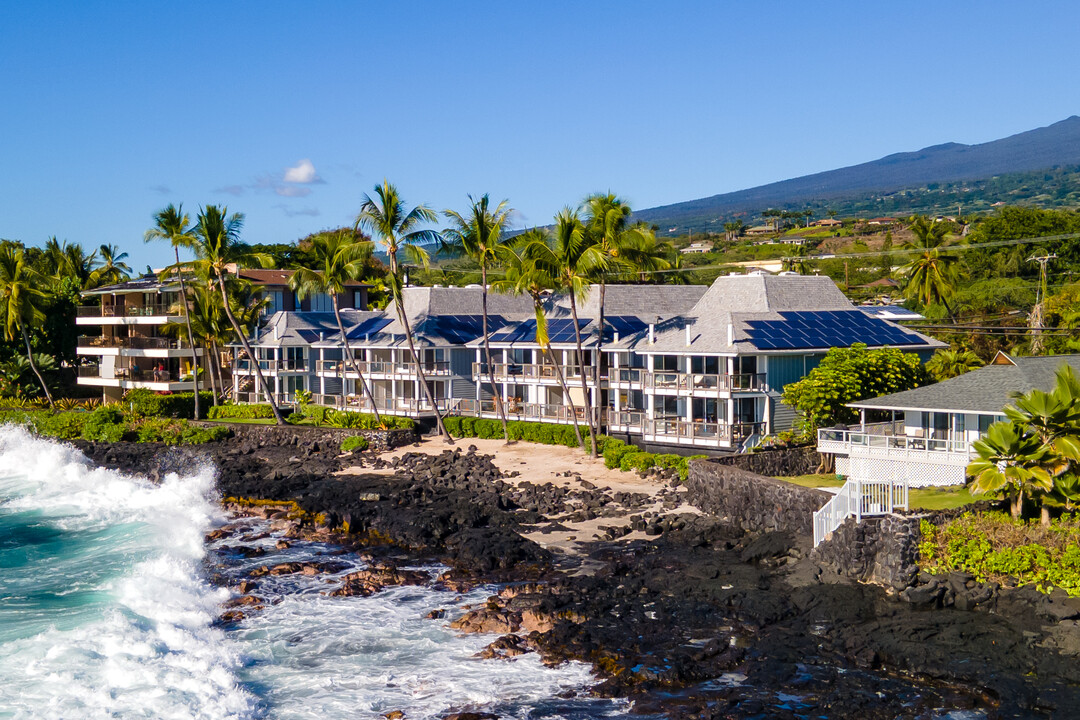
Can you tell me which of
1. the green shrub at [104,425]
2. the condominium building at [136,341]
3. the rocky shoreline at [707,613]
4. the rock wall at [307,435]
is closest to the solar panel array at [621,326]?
the rock wall at [307,435]

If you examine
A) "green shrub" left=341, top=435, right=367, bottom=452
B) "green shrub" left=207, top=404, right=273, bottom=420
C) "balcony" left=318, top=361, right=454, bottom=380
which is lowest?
"green shrub" left=341, top=435, right=367, bottom=452

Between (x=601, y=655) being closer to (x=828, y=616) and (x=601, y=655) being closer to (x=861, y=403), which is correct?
(x=828, y=616)

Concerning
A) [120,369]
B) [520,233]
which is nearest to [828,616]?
[520,233]

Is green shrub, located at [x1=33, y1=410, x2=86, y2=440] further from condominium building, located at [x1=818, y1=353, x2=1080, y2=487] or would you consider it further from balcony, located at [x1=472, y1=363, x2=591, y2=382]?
condominium building, located at [x1=818, y1=353, x2=1080, y2=487]

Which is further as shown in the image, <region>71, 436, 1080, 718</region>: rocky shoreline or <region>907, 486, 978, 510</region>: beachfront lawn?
<region>907, 486, 978, 510</region>: beachfront lawn

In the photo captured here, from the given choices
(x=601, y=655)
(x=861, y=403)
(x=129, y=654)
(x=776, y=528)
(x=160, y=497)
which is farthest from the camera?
(x=160, y=497)

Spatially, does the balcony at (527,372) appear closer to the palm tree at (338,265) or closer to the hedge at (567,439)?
the hedge at (567,439)

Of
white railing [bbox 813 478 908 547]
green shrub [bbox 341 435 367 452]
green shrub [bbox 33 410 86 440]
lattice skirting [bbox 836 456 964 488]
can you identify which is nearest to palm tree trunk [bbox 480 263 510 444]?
green shrub [bbox 341 435 367 452]

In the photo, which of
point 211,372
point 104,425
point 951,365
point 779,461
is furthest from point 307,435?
point 951,365
